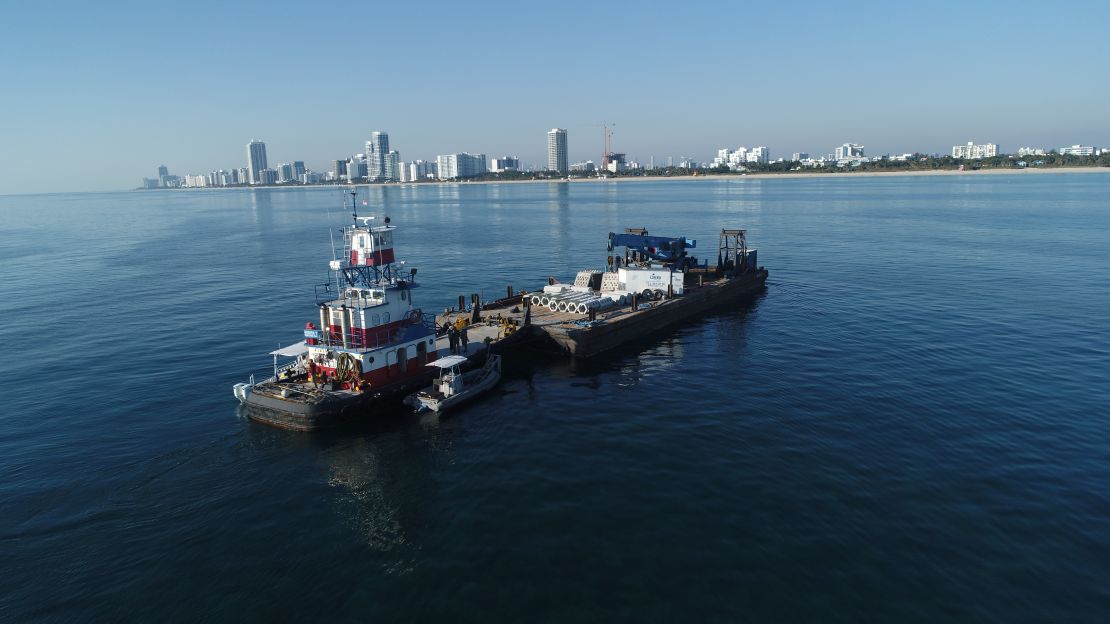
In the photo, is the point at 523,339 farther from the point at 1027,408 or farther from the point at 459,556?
the point at 1027,408

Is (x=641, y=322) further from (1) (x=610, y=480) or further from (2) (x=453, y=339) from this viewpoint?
(1) (x=610, y=480)

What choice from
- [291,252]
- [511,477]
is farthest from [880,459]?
[291,252]

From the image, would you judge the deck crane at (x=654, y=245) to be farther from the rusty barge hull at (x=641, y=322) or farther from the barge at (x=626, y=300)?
the rusty barge hull at (x=641, y=322)

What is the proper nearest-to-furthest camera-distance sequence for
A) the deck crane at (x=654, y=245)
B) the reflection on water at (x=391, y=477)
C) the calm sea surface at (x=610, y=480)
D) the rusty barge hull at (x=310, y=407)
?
the calm sea surface at (x=610, y=480)
the reflection on water at (x=391, y=477)
the rusty barge hull at (x=310, y=407)
the deck crane at (x=654, y=245)

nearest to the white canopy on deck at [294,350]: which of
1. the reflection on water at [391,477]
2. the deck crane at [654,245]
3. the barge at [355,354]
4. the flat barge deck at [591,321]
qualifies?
the barge at [355,354]

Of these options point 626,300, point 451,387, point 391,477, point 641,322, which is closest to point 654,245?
point 626,300

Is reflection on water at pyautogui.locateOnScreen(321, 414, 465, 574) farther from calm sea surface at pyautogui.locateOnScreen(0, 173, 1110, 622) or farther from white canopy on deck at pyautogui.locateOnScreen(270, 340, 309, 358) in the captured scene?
white canopy on deck at pyautogui.locateOnScreen(270, 340, 309, 358)

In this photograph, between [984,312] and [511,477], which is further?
[984,312]
